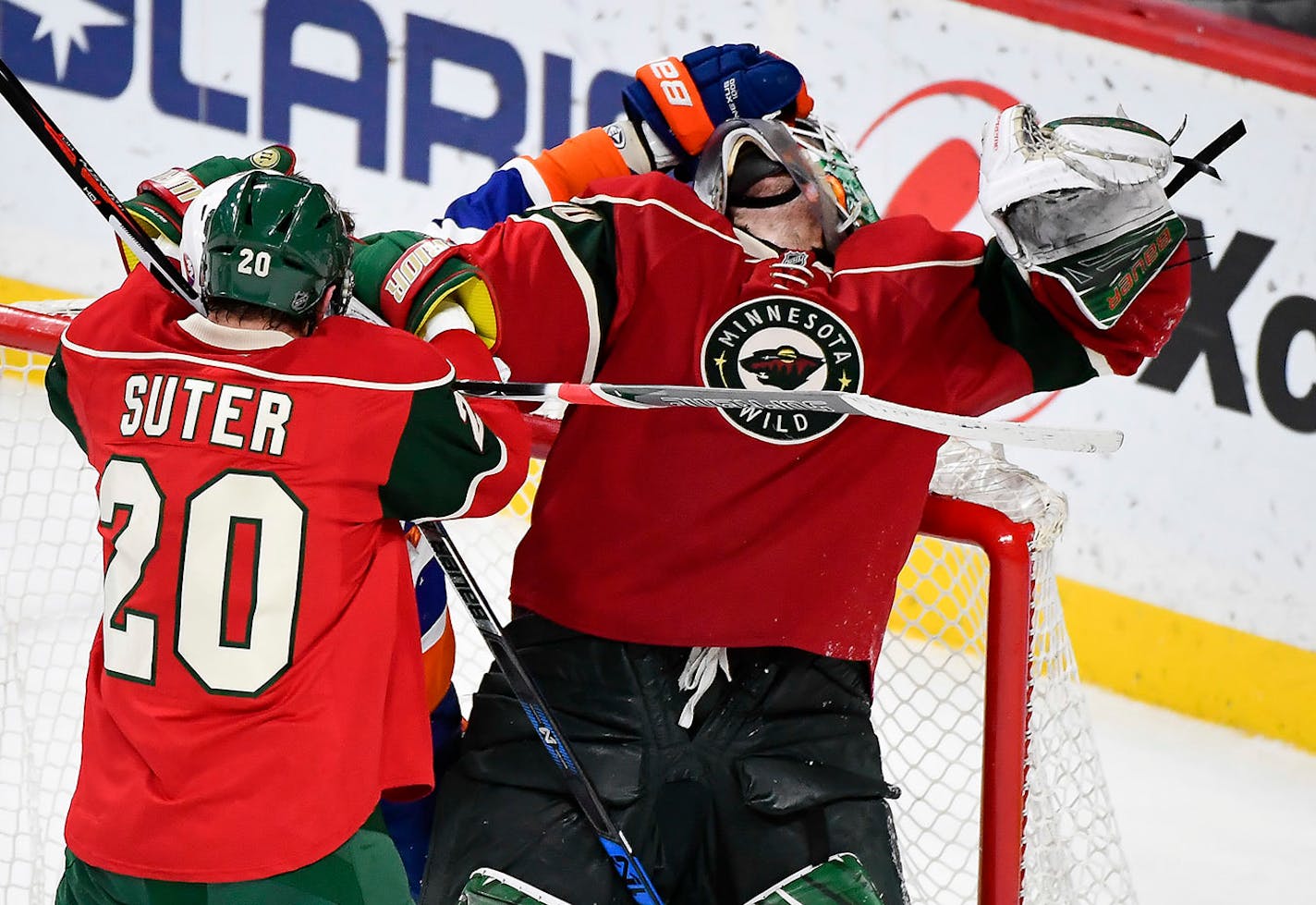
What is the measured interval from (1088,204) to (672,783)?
2.41 feet

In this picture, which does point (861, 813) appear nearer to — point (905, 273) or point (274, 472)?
point (905, 273)

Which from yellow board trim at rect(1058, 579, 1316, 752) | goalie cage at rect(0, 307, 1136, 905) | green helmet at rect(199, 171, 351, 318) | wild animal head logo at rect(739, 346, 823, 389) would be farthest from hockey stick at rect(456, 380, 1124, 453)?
yellow board trim at rect(1058, 579, 1316, 752)

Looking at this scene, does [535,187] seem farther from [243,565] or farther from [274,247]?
[243,565]

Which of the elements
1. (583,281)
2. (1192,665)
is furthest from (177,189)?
(1192,665)

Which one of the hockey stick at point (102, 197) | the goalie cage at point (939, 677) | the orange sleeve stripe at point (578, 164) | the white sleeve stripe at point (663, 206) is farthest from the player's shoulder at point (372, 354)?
the goalie cage at point (939, 677)

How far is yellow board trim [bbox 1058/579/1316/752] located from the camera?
377cm

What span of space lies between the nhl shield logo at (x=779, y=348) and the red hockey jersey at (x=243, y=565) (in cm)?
33

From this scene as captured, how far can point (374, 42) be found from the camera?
13.9 ft

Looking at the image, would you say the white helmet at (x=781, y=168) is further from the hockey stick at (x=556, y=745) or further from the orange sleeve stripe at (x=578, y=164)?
the hockey stick at (x=556, y=745)

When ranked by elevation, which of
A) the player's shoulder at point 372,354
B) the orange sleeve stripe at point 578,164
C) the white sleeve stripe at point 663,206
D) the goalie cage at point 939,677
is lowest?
the goalie cage at point 939,677

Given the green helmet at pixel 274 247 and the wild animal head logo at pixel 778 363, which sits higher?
the green helmet at pixel 274 247

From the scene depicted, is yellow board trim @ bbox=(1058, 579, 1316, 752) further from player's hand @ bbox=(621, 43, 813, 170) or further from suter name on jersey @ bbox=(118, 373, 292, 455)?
suter name on jersey @ bbox=(118, 373, 292, 455)

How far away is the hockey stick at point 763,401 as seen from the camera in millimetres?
1626

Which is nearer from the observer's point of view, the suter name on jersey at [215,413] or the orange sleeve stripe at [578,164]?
the suter name on jersey at [215,413]
